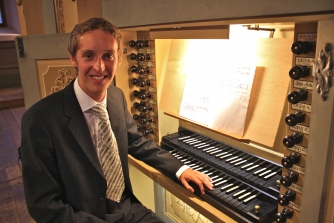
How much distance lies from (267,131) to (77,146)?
0.89 meters

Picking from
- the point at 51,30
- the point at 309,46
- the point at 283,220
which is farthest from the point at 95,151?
the point at 51,30

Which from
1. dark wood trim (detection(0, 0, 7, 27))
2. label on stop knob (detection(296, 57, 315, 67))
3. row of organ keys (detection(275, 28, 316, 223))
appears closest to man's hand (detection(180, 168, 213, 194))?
row of organ keys (detection(275, 28, 316, 223))

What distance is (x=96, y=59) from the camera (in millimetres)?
1357

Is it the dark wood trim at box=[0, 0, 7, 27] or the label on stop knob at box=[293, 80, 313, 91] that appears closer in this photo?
the label on stop knob at box=[293, 80, 313, 91]

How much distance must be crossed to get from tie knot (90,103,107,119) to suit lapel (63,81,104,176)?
2.8 inches

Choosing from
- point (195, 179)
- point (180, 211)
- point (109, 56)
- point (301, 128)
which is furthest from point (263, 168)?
point (180, 211)

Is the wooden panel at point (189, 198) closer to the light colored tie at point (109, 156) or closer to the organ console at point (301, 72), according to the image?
the light colored tie at point (109, 156)

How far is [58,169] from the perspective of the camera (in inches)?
53.1

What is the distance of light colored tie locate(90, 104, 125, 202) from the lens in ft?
4.83

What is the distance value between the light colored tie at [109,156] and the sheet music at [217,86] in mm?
516

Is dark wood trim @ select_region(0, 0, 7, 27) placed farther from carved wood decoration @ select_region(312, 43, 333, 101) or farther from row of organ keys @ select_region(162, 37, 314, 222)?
carved wood decoration @ select_region(312, 43, 333, 101)

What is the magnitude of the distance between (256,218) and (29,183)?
98cm

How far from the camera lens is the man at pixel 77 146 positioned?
4.17ft

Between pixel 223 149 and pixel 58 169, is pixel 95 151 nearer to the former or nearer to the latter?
pixel 58 169
